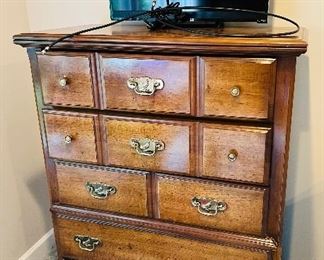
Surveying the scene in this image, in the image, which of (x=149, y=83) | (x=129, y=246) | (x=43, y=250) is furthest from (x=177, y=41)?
(x=43, y=250)

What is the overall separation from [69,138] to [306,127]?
2.64ft

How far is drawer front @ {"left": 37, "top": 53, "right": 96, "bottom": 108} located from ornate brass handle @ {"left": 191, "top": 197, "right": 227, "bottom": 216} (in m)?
0.39

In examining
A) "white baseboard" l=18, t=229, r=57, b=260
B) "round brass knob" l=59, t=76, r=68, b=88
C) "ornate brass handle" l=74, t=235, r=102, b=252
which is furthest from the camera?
"white baseboard" l=18, t=229, r=57, b=260

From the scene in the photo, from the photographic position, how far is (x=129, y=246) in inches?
46.6

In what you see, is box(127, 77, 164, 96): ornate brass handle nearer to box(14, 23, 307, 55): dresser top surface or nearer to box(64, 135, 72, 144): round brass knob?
box(14, 23, 307, 55): dresser top surface

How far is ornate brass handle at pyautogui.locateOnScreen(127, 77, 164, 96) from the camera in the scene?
0.99m

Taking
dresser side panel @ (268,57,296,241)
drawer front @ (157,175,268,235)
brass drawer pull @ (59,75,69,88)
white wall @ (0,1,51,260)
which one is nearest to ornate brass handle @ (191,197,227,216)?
drawer front @ (157,175,268,235)

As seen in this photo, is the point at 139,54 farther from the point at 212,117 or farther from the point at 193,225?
the point at 193,225

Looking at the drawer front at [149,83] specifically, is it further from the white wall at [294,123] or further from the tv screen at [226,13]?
the white wall at [294,123]

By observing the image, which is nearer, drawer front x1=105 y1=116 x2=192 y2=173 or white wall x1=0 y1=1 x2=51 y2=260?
drawer front x1=105 y1=116 x2=192 y2=173

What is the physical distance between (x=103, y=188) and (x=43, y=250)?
805mm

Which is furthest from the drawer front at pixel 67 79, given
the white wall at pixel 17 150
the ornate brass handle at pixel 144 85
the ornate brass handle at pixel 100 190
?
the white wall at pixel 17 150

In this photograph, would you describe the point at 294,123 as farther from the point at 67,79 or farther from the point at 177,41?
the point at 67,79
